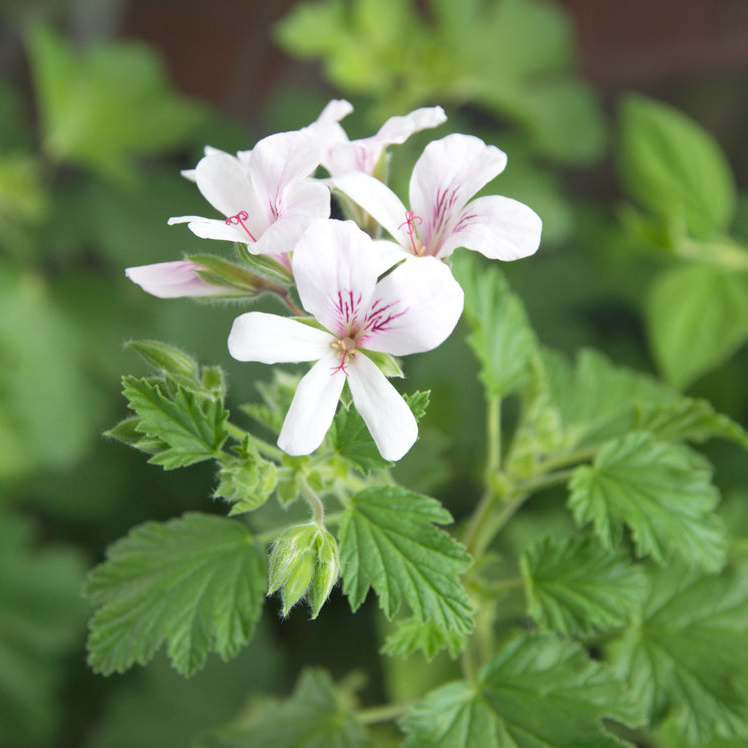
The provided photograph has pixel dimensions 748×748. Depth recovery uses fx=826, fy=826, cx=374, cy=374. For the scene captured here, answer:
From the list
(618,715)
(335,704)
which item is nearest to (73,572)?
(335,704)

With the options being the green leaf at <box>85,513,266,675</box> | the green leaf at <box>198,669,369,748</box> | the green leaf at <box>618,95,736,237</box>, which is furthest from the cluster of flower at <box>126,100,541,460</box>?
the green leaf at <box>618,95,736,237</box>

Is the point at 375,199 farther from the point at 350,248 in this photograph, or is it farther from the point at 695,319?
the point at 695,319

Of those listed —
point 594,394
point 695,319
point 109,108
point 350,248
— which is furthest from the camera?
point 109,108

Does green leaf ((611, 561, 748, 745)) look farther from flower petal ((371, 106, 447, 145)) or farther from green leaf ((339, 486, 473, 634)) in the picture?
flower petal ((371, 106, 447, 145))

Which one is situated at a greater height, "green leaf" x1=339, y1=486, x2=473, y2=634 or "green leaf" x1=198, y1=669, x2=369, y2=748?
"green leaf" x1=339, y1=486, x2=473, y2=634

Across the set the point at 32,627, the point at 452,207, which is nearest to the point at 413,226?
the point at 452,207

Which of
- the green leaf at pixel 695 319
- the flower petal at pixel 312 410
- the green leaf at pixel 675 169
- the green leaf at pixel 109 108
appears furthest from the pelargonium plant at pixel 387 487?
the green leaf at pixel 109 108

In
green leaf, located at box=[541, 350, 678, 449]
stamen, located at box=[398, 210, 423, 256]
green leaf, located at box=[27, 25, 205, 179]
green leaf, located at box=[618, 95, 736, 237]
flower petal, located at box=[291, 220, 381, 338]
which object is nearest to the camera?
flower petal, located at box=[291, 220, 381, 338]
